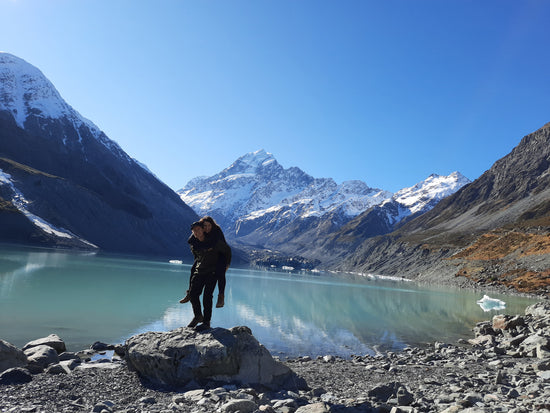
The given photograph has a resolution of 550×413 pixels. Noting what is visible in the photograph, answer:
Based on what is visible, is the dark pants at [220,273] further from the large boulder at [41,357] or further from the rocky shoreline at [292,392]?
the large boulder at [41,357]

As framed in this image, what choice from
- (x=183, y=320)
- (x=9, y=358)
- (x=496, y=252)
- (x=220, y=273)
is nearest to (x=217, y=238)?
Result: (x=220, y=273)

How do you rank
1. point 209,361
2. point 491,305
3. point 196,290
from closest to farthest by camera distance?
point 209,361 → point 196,290 → point 491,305

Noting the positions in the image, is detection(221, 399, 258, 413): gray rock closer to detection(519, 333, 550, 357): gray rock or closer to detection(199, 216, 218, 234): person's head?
detection(199, 216, 218, 234): person's head

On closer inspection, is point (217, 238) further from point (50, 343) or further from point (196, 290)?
point (50, 343)

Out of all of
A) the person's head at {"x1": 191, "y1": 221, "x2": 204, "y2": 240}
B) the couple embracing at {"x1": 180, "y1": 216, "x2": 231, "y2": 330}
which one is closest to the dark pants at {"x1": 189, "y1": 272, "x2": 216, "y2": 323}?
the couple embracing at {"x1": 180, "y1": 216, "x2": 231, "y2": 330}

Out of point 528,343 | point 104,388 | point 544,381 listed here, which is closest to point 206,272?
point 104,388

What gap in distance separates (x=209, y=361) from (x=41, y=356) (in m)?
6.58

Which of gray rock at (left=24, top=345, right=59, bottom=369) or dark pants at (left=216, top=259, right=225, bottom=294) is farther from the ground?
dark pants at (left=216, top=259, right=225, bottom=294)

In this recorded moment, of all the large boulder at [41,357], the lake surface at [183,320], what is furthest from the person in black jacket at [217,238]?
the lake surface at [183,320]

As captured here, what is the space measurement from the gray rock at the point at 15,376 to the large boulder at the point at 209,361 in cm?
262

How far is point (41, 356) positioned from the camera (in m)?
13.3

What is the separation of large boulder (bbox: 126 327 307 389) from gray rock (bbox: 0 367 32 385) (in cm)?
262

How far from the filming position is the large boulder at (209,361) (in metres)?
10.9

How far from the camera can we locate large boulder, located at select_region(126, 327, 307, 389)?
35.7ft
